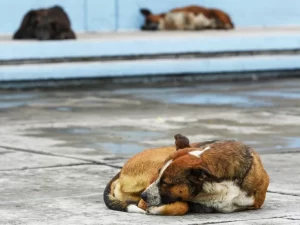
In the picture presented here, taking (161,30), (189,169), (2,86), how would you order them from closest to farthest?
(189,169) → (2,86) → (161,30)

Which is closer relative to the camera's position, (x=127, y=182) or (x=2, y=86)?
(x=127, y=182)

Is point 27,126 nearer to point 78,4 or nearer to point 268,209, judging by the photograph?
point 268,209

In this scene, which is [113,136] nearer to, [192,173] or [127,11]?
[192,173]

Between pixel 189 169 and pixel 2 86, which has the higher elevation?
pixel 189 169

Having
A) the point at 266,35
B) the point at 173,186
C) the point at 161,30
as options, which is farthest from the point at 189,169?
the point at 161,30

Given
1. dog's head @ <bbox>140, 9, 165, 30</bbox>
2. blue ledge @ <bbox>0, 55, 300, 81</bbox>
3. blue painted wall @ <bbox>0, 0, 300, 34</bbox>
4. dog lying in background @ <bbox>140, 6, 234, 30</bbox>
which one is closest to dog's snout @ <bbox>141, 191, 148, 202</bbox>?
blue ledge @ <bbox>0, 55, 300, 81</bbox>

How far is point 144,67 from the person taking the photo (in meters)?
16.7

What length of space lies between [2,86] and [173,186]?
10.3 meters

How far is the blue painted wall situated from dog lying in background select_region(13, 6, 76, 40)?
85 centimetres

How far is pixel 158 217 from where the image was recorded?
18.6 ft

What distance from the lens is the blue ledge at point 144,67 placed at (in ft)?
51.2

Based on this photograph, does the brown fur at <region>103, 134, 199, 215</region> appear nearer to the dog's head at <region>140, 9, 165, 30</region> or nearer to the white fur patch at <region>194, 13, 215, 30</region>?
the dog's head at <region>140, 9, 165, 30</region>

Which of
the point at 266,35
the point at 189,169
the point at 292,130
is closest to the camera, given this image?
the point at 189,169

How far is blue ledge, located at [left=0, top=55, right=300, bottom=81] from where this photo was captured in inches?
615
